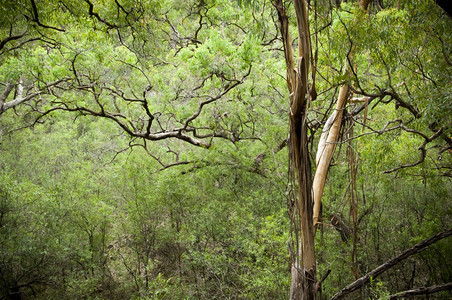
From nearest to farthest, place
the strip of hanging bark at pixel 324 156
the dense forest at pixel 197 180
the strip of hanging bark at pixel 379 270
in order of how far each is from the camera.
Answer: the strip of hanging bark at pixel 324 156
the strip of hanging bark at pixel 379 270
the dense forest at pixel 197 180

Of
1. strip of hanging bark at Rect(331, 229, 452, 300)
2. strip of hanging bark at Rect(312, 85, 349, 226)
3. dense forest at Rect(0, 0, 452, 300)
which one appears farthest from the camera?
dense forest at Rect(0, 0, 452, 300)

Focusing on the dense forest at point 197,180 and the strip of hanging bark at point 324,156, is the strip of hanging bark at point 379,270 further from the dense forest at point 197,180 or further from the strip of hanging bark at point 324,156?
the dense forest at point 197,180

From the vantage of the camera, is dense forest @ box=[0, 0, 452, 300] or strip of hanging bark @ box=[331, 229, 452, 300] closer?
strip of hanging bark @ box=[331, 229, 452, 300]

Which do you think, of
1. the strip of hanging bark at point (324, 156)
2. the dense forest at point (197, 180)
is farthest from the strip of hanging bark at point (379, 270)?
the dense forest at point (197, 180)

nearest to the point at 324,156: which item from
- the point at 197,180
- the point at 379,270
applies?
the point at 379,270

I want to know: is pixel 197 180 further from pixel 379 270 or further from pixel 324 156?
pixel 324 156

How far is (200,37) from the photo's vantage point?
1065cm

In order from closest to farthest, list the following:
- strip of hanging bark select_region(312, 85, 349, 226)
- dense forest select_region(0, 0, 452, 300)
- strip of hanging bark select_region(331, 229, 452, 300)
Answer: strip of hanging bark select_region(312, 85, 349, 226) < strip of hanging bark select_region(331, 229, 452, 300) < dense forest select_region(0, 0, 452, 300)

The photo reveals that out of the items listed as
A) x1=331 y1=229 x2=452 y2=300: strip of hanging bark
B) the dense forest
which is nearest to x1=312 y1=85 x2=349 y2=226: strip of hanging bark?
x1=331 y1=229 x2=452 y2=300: strip of hanging bark

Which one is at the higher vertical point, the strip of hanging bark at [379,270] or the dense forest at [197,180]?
the dense forest at [197,180]

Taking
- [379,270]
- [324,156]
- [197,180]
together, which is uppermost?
[197,180]

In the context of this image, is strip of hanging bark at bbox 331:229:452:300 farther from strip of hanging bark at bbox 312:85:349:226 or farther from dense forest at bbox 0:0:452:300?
dense forest at bbox 0:0:452:300

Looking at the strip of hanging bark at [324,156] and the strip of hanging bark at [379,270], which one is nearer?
the strip of hanging bark at [324,156]

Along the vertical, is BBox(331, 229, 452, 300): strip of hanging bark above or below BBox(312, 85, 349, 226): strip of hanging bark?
below
